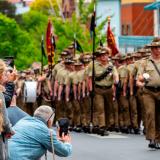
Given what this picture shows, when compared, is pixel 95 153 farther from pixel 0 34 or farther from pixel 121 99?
pixel 0 34

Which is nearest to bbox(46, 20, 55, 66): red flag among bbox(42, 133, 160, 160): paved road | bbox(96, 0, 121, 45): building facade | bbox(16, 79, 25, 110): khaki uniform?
bbox(16, 79, 25, 110): khaki uniform

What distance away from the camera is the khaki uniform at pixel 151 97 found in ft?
66.7

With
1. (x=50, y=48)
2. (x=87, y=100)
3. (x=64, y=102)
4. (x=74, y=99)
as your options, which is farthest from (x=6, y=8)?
(x=87, y=100)

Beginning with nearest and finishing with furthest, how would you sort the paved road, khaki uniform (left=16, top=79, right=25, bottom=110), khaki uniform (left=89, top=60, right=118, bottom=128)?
the paved road → khaki uniform (left=89, top=60, right=118, bottom=128) → khaki uniform (left=16, top=79, right=25, bottom=110)

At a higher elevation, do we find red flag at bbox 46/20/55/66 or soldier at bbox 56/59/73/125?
red flag at bbox 46/20/55/66

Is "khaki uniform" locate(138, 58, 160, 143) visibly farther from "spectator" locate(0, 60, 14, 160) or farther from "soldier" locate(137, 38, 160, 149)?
"spectator" locate(0, 60, 14, 160)

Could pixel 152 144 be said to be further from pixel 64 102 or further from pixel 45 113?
pixel 64 102

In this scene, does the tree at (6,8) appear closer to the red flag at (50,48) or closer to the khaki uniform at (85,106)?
the red flag at (50,48)

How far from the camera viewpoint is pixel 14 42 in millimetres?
76250

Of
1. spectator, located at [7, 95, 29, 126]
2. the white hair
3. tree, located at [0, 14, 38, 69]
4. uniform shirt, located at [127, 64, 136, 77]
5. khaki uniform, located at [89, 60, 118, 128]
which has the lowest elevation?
tree, located at [0, 14, 38, 69]

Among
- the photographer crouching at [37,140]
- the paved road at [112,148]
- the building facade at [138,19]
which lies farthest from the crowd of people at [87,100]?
the building facade at [138,19]

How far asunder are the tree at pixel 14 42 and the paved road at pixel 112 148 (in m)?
48.7

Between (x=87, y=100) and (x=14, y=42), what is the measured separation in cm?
4899

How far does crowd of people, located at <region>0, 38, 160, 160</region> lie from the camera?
43.3ft
